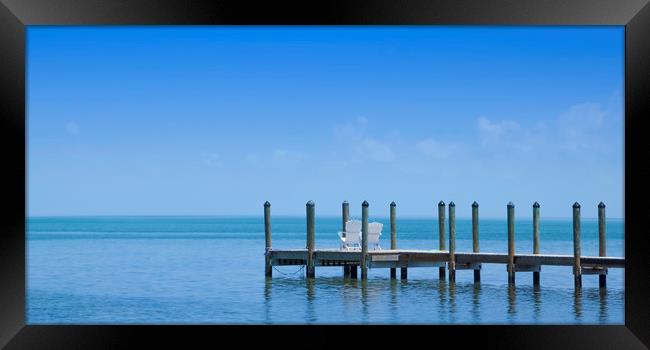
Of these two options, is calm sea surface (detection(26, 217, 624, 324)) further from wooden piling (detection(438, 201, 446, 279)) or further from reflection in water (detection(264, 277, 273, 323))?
wooden piling (detection(438, 201, 446, 279))

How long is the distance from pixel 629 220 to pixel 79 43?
48.7 meters

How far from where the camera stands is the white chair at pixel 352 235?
1760cm

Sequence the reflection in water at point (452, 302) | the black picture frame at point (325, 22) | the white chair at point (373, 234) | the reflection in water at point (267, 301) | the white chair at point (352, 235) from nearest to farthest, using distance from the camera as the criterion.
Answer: the black picture frame at point (325, 22), the reflection in water at point (452, 302), the reflection in water at point (267, 301), the white chair at point (373, 234), the white chair at point (352, 235)

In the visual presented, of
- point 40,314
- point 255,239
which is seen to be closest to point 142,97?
point 255,239

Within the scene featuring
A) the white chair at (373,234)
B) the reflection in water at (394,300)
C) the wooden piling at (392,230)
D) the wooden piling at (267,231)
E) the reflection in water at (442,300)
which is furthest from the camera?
the wooden piling at (392,230)

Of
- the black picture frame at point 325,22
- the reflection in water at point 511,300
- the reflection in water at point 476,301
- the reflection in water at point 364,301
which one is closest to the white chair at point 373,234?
the reflection in water at point 364,301

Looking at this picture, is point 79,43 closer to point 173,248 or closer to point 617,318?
point 173,248

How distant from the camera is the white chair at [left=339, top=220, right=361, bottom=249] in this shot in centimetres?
1760

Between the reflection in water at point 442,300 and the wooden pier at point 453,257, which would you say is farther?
the reflection in water at point 442,300

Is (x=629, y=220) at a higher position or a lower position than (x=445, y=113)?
lower

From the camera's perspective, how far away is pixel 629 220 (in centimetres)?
620

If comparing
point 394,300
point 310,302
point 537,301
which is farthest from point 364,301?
point 537,301

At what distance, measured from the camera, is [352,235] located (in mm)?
17781

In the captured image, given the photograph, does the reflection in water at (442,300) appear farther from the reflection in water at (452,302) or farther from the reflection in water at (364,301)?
the reflection in water at (364,301)
